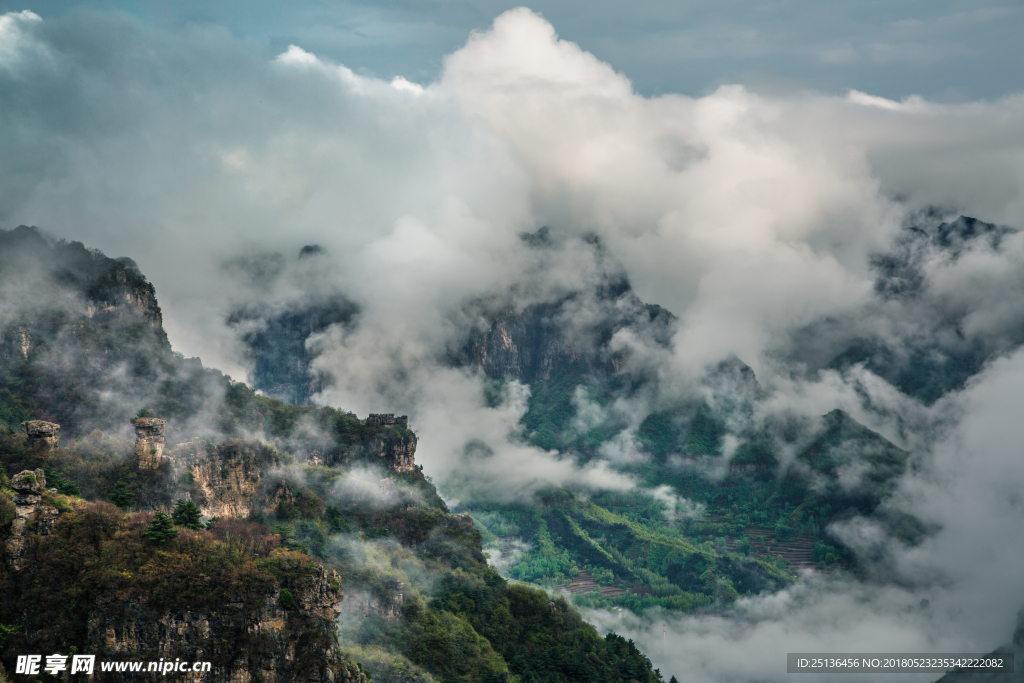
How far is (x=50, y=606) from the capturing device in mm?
64688

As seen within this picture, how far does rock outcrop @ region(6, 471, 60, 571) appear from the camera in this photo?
65.7 meters

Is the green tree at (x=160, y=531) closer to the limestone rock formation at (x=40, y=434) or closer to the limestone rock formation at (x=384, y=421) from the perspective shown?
the limestone rock formation at (x=40, y=434)

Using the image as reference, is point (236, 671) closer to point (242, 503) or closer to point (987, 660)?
point (242, 503)

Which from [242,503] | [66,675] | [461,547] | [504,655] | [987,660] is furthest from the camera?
[987,660]

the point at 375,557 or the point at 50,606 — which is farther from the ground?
the point at 375,557

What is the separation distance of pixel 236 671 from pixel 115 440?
48503 mm

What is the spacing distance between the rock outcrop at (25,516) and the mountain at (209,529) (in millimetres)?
150

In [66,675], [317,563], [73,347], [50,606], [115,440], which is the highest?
[73,347]

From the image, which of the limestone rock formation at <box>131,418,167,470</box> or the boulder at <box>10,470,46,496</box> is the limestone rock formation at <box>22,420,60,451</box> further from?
the boulder at <box>10,470,46,496</box>

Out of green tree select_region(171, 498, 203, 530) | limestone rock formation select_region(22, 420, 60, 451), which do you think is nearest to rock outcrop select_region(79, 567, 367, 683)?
green tree select_region(171, 498, 203, 530)

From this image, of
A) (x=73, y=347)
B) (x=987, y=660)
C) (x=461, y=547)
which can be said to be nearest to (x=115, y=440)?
(x=73, y=347)

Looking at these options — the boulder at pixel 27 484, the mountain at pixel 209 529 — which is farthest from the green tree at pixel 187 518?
the boulder at pixel 27 484

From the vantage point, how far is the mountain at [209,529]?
65.4 metres

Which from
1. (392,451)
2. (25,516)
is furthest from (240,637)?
(392,451)
